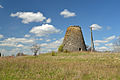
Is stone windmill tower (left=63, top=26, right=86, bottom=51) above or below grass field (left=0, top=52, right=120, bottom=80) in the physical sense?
above

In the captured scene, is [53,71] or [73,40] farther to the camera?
[73,40]

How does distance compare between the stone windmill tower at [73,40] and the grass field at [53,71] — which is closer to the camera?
the grass field at [53,71]

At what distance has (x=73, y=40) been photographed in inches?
1620

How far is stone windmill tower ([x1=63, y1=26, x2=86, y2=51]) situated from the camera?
41.0 m

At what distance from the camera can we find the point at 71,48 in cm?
4097

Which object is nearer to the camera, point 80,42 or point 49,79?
point 49,79

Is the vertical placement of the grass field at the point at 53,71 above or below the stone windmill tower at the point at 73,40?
below

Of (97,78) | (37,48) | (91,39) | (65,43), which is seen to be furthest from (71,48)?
(97,78)

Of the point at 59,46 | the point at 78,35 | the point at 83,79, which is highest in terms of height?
the point at 78,35

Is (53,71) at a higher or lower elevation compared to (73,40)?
lower

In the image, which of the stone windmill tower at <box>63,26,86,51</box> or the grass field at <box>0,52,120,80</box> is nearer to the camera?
the grass field at <box>0,52,120,80</box>

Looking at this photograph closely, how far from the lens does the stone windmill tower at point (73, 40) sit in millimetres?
41000

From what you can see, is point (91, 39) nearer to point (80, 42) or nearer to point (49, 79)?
point (80, 42)

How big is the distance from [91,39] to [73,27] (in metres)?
6.60
